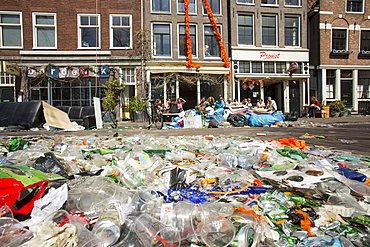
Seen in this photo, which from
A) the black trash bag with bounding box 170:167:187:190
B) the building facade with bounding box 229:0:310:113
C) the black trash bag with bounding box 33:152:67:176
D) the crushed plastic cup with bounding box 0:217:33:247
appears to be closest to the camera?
the crushed plastic cup with bounding box 0:217:33:247

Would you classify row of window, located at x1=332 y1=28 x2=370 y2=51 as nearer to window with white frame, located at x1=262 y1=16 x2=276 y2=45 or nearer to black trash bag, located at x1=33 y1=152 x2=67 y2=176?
window with white frame, located at x1=262 y1=16 x2=276 y2=45

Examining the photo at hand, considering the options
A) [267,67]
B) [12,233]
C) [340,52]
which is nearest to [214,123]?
[12,233]

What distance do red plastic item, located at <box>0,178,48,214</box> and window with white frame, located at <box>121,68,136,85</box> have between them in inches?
514

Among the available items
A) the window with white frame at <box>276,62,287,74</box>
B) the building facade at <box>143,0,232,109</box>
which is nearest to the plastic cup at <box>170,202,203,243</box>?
the building facade at <box>143,0,232,109</box>

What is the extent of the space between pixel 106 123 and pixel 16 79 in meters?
6.51

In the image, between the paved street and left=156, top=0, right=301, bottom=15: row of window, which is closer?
the paved street

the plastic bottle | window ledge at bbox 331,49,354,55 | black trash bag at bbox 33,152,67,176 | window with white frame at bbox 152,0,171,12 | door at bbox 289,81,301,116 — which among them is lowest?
the plastic bottle

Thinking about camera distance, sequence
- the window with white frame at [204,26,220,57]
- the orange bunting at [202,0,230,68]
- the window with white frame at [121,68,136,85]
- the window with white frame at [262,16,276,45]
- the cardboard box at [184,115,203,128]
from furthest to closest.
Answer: the window with white frame at [262,16,276,45] → the window with white frame at [204,26,220,57] → the orange bunting at [202,0,230,68] → the window with white frame at [121,68,136,85] → the cardboard box at [184,115,203,128]

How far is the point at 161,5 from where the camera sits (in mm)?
14367

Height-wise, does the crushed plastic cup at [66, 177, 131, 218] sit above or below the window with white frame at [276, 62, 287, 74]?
below

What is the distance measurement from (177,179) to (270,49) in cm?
1569

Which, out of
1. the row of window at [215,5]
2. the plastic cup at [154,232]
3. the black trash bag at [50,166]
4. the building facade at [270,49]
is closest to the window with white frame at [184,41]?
the row of window at [215,5]

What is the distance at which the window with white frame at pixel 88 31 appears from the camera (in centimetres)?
1338

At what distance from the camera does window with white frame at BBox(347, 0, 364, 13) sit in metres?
16.2
